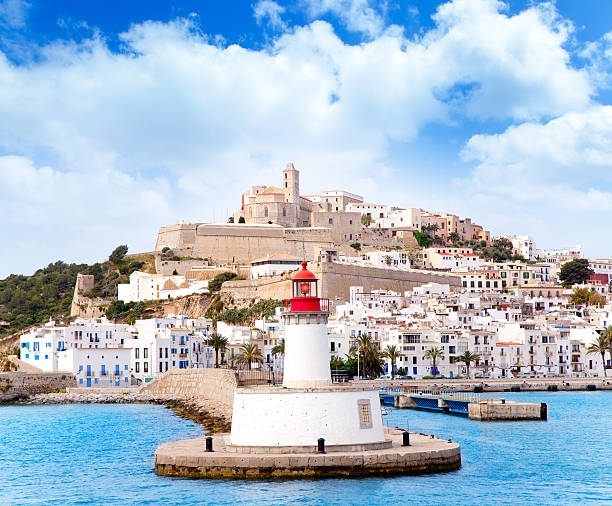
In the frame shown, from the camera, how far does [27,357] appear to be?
55969 mm

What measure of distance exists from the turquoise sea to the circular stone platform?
21cm

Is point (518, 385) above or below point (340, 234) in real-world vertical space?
below

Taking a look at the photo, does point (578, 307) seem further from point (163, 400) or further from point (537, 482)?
point (537, 482)

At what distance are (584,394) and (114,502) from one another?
130 feet

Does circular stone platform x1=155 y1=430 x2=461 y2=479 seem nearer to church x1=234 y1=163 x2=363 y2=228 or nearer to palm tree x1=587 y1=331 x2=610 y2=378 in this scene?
palm tree x1=587 y1=331 x2=610 y2=378

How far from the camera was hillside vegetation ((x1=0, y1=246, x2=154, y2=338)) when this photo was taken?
9094 cm

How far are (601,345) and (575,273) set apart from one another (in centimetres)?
3580

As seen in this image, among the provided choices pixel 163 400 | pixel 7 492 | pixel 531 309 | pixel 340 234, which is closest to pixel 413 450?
pixel 7 492

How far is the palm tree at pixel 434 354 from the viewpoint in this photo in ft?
189

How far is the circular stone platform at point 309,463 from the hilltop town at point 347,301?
19.4m

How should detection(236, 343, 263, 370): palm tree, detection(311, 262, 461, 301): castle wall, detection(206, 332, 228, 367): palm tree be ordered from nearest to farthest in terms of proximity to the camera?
1. detection(236, 343, 263, 370): palm tree
2. detection(206, 332, 228, 367): palm tree
3. detection(311, 262, 461, 301): castle wall

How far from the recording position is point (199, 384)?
47.1m

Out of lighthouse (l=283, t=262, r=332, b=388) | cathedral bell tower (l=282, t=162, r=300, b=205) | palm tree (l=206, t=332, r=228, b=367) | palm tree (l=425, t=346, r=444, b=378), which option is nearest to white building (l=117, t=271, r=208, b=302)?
cathedral bell tower (l=282, t=162, r=300, b=205)

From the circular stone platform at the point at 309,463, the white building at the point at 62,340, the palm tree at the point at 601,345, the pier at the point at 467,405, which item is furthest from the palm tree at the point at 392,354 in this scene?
the circular stone platform at the point at 309,463
